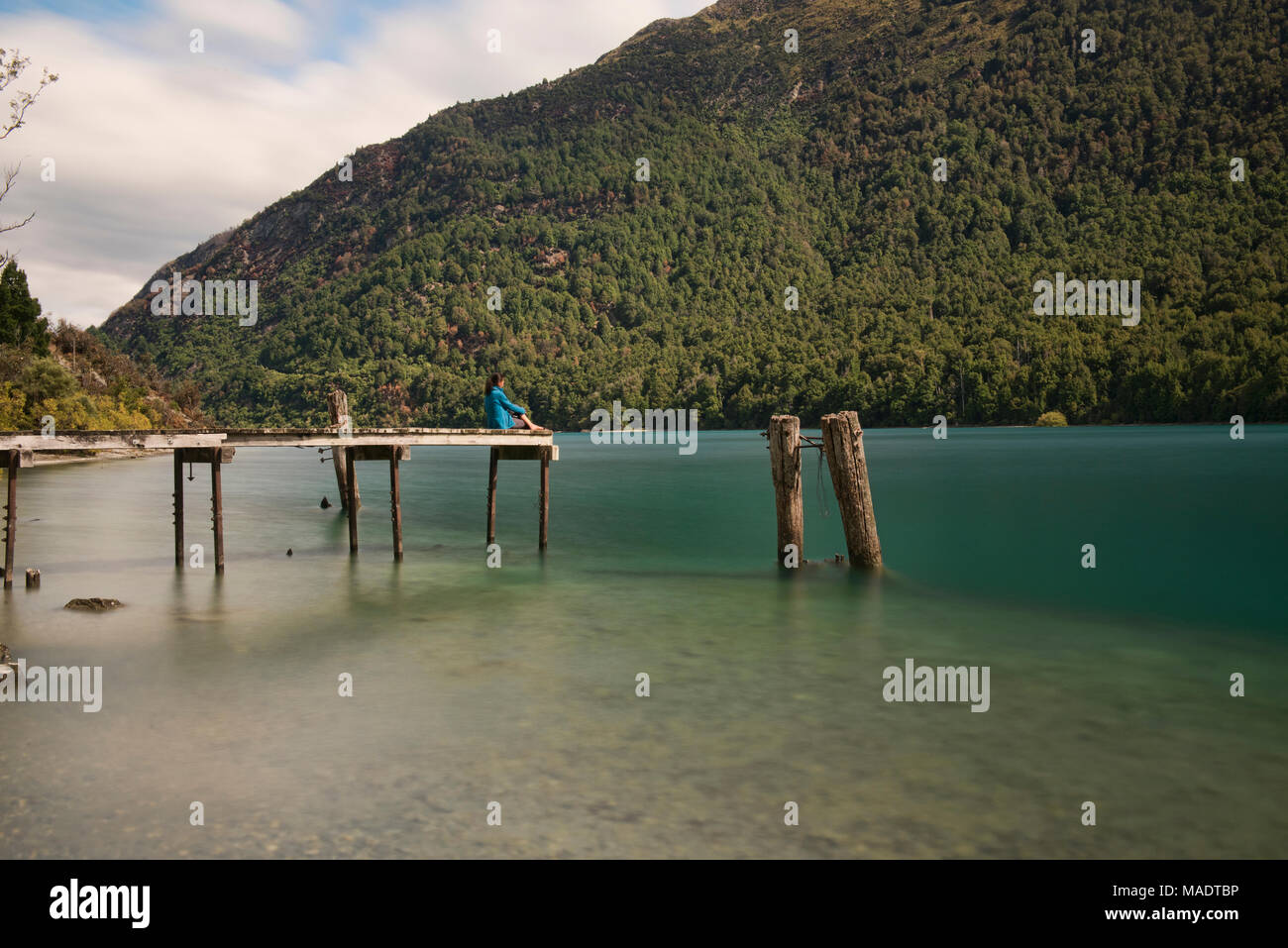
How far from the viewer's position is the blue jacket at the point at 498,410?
20.8 metres

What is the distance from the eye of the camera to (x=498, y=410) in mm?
20859

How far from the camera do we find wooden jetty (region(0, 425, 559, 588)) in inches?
640

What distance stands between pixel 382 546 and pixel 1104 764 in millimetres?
18739

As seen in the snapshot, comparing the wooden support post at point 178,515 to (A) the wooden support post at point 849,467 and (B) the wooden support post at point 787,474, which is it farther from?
(A) the wooden support post at point 849,467

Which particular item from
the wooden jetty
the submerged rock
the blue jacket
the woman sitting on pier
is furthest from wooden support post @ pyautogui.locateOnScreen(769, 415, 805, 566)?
the submerged rock

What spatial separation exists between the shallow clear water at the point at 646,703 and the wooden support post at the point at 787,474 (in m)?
0.89

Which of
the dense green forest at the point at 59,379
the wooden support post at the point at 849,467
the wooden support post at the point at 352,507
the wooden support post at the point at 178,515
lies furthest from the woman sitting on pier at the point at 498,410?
the dense green forest at the point at 59,379

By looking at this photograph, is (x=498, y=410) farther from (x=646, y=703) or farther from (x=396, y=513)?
(x=646, y=703)

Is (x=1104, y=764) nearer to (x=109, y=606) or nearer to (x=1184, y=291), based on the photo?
(x=109, y=606)

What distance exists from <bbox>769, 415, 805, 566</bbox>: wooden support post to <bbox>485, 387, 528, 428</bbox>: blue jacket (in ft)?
17.9

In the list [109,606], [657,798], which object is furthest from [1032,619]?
[109,606]

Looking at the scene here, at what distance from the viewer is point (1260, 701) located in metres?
10.8

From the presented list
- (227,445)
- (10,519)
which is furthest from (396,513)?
(10,519)

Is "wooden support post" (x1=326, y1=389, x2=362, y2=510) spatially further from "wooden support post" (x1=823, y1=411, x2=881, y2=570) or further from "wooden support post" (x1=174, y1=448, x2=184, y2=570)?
"wooden support post" (x1=823, y1=411, x2=881, y2=570)
